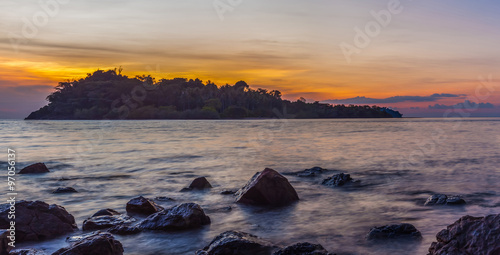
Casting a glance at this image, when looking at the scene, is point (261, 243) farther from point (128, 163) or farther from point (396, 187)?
point (128, 163)

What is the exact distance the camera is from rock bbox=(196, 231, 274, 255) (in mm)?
5902

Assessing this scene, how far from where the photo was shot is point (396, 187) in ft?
42.3

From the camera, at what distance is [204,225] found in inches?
313

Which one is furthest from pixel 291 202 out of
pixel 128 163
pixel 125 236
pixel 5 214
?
pixel 128 163

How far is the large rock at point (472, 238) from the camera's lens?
4.61 m

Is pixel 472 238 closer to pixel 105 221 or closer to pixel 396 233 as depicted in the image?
pixel 396 233

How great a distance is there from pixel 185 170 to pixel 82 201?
7.70 meters

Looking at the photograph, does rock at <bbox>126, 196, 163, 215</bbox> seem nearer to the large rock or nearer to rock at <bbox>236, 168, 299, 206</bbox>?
rock at <bbox>236, 168, 299, 206</bbox>

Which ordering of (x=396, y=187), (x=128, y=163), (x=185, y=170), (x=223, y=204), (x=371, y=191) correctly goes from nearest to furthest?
(x=223, y=204)
(x=371, y=191)
(x=396, y=187)
(x=185, y=170)
(x=128, y=163)

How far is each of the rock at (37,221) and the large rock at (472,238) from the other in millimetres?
6226

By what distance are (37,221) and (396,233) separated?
6.35m

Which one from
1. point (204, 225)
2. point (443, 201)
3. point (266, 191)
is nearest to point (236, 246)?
point (204, 225)

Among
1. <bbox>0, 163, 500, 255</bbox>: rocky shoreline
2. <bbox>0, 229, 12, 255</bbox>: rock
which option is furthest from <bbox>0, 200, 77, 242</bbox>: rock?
<bbox>0, 229, 12, 255</bbox>: rock

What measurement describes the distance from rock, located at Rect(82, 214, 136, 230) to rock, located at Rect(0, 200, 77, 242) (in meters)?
0.28
